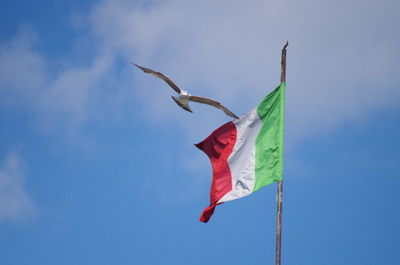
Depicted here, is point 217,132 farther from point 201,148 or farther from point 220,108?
point 220,108

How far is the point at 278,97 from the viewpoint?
762 inches

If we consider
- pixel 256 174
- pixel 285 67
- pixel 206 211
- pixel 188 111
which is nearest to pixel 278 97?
pixel 285 67

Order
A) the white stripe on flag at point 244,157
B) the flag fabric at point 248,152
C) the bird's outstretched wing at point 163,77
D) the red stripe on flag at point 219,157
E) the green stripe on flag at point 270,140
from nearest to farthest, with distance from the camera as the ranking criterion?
the green stripe on flag at point 270,140
the flag fabric at point 248,152
the white stripe on flag at point 244,157
the red stripe on flag at point 219,157
the bird's outstretched wing at point 163,77

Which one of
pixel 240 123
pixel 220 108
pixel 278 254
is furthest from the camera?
pixel 220 108

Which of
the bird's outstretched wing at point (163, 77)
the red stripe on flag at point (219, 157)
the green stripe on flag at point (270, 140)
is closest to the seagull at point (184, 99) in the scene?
the bird's outstretched wing at point (163, 77)

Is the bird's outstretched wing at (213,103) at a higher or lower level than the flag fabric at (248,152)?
higher

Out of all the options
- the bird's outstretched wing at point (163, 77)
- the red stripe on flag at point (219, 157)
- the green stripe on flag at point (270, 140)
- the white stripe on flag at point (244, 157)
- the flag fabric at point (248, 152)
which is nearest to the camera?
the green stripe on flag at point (270, 140)

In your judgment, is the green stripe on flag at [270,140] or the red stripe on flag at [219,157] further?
the red stripe on flag at [219,157]

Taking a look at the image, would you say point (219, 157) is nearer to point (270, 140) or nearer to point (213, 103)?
point (270, 140)

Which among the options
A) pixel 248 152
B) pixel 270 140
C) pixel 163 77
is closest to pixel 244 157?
pixel 248 152

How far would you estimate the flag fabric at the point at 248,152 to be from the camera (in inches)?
736

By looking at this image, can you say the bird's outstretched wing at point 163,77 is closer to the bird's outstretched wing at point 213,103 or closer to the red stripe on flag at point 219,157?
the bird's outstretched wing at point 213,103

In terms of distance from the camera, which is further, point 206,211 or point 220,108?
point 220,108

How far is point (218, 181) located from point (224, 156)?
99cm
